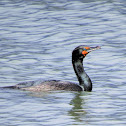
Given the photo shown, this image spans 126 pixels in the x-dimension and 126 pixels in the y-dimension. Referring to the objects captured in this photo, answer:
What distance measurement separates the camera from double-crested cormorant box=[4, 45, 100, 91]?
587 inches

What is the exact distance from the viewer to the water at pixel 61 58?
12.6 m

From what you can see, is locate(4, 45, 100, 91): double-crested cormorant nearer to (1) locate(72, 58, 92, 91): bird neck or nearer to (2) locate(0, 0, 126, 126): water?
(1) locate(72, 58, 92, 91): bird neck

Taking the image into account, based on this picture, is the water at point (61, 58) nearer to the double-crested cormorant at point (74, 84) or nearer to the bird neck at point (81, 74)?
the double-crested cormorant at point (74, 84)

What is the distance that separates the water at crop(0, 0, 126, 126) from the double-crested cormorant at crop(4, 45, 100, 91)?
0.54 ft

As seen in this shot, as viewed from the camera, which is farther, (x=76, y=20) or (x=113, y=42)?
(x=76, y=20)

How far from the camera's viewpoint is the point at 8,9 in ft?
80.9

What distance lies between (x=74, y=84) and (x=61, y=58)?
3111 mm

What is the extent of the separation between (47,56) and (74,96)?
387cm

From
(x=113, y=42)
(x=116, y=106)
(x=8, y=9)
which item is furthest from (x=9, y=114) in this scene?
(x=8, y=9)

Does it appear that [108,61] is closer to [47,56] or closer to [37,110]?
[47,56]

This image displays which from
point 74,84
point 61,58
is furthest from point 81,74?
point 61,58

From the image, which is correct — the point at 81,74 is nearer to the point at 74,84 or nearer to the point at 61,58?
the point at 74,84

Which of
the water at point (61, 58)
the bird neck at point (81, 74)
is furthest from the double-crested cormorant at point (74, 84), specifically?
the water at point (61, 58)

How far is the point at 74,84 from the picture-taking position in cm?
1516
